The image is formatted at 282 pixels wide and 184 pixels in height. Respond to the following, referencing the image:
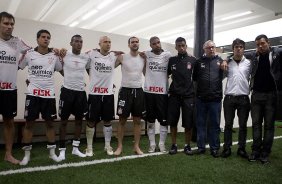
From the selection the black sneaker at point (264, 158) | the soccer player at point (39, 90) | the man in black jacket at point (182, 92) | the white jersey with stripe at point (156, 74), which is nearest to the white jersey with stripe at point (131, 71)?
the white jersey with stripe at point (156, 74)

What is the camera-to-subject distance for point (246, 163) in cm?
406

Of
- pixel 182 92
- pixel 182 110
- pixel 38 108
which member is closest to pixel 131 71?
pixel 182 92

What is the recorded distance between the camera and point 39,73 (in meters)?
3.95

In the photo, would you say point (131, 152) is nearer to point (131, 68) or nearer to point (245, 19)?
point (131, 68)

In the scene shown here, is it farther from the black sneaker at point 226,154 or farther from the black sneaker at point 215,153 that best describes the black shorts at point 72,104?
the black sneaker at point 226,154

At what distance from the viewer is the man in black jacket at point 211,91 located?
448cm

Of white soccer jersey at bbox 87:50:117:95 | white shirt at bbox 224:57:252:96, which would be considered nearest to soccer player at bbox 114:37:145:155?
white soccer jersey at bbox 87:50:117:95

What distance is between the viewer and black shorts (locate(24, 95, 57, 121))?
3.83 metres

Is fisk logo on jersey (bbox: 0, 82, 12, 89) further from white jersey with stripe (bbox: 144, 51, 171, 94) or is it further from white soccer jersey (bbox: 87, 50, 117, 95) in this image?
white jersey with stripe (bbox: 144, 51, 171, 94)

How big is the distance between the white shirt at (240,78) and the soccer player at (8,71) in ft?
11.2

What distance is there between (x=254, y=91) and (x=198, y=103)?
948 mm

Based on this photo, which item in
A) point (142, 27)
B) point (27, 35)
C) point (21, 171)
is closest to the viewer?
point (21, 171)

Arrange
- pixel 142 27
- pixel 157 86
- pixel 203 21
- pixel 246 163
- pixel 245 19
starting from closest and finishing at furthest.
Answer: pixel 246 163
pixel 157 86
pixel 203 21
pixel 245 19
pixel 142 27

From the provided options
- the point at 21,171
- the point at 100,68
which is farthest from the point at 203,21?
the point at 21,171
